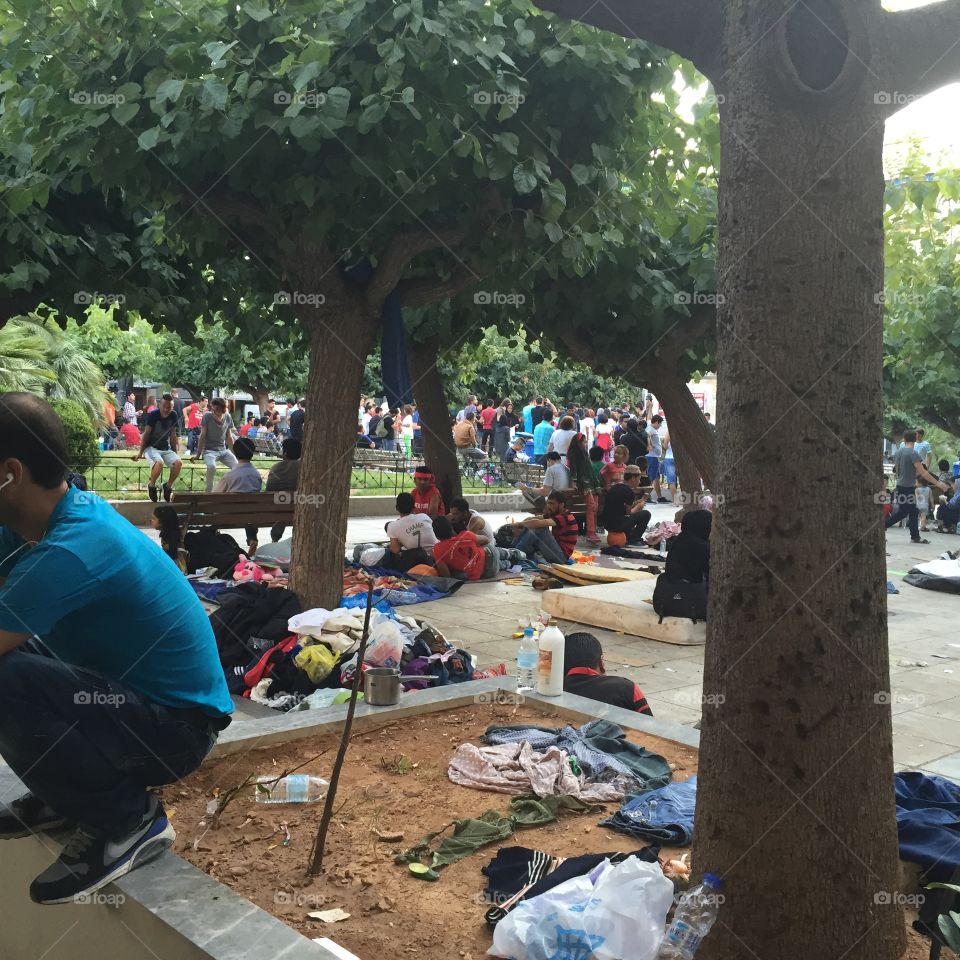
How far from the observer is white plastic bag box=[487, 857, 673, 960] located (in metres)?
2.83

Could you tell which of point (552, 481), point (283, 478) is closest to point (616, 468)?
point (552, 481)

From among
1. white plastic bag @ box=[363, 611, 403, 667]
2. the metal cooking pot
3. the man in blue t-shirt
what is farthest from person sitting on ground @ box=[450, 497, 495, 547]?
the man in blue t-shirt

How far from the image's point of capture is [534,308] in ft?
39.7

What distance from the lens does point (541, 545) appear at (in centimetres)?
1300

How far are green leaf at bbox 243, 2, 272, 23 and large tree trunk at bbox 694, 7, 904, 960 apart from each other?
14.5 feet

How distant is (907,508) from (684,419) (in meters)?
8.30

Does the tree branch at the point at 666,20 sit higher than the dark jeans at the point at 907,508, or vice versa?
the tree branch at the point at 666,20

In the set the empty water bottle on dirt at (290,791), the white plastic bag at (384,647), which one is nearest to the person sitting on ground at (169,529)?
the white plastic bag at (384,647)

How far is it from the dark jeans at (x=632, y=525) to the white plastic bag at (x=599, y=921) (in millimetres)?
12171

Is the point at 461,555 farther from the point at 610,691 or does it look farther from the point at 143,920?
the point at 143,920

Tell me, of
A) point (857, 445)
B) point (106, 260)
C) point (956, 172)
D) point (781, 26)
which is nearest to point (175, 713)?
point (857, 445)

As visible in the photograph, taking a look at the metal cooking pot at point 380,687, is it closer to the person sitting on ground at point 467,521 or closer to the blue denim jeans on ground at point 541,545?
the person sitting on ground at point 467,521

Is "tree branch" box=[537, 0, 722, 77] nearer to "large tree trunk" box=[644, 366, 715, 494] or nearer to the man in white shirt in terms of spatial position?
the man in white shirt

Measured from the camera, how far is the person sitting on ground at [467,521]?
11.9 m
